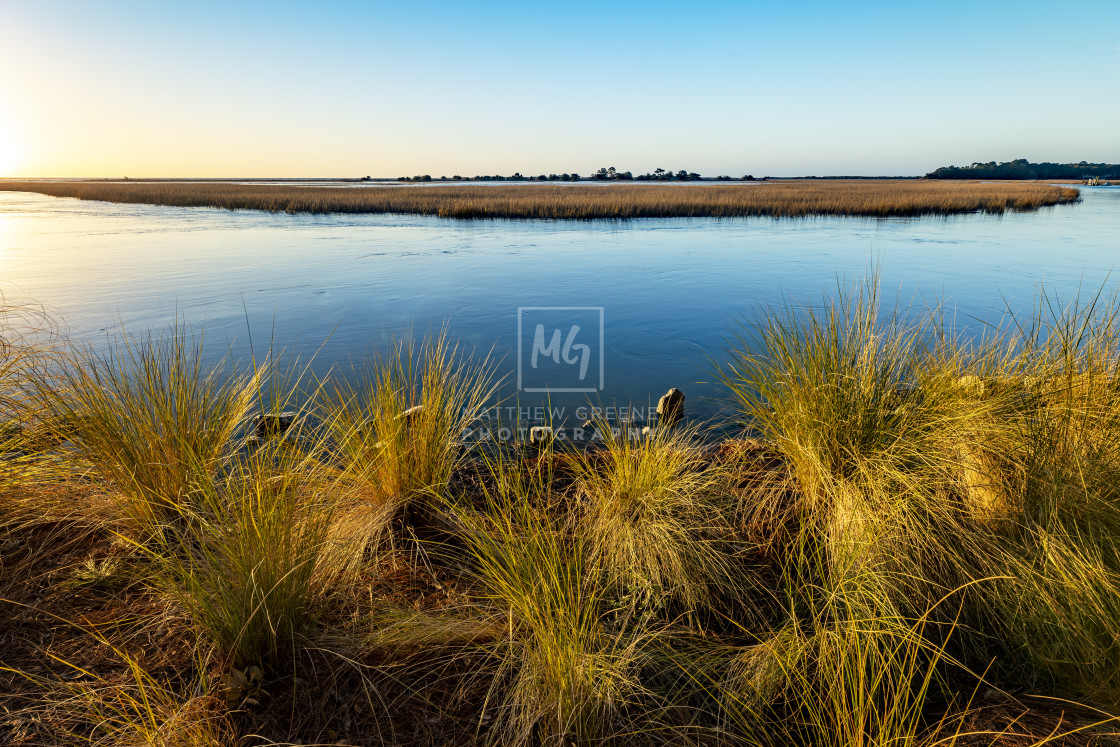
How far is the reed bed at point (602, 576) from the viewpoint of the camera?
183cm

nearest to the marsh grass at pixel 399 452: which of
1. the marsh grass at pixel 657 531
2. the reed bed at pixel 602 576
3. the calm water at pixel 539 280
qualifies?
the reed bed at pixel 602 576

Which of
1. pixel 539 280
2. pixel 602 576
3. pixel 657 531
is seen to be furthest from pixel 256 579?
pixel 539 280

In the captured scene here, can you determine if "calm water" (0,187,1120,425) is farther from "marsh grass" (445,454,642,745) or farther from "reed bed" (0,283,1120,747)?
"marsh grass" (445,454,642,745)

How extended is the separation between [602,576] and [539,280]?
11.5m

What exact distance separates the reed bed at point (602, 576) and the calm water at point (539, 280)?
307 centimetres

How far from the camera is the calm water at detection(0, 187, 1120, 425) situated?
28.1 feet

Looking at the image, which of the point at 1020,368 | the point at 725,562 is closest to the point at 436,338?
the point at 725,562

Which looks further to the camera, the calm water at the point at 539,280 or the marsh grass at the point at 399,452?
the calm water at the point at 539,280

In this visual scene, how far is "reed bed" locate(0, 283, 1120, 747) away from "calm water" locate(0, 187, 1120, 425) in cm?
307

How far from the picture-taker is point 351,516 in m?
2.85

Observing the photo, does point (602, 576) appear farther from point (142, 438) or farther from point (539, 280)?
point (539, 280)

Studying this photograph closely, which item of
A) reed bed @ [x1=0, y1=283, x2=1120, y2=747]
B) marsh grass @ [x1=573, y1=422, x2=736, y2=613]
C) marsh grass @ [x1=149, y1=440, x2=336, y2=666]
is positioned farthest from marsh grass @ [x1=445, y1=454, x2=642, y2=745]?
marsh grass @ [x1=149, y1=440, x2=336, y2=666]

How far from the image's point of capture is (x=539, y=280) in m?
13.6

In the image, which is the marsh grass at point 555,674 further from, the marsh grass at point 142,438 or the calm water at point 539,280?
the calm water at point 539,280
